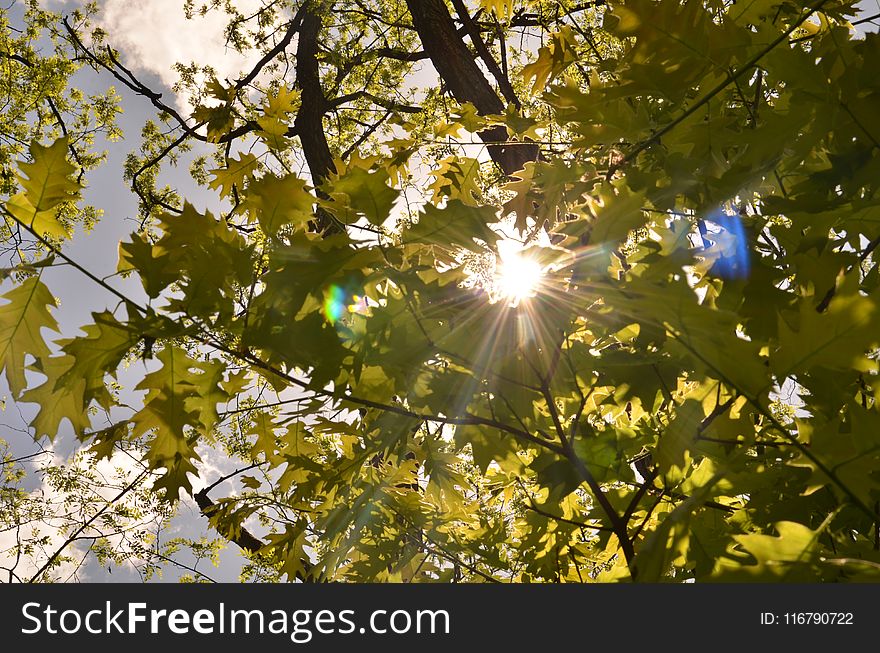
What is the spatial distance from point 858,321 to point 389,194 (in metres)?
0.71

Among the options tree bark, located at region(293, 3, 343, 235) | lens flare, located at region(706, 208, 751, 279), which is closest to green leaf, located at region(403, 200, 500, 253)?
lens flare, located at region(706, 208, 751, 279)

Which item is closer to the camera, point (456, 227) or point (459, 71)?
point (456, 227)

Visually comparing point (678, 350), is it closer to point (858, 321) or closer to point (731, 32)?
point (858, 321)

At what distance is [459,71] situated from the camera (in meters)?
4.04

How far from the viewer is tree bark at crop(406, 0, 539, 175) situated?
384cm

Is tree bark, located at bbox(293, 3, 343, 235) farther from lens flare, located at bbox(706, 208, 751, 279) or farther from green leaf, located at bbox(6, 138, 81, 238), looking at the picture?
lens flare, located at bbox(706, 208, 751, 279)

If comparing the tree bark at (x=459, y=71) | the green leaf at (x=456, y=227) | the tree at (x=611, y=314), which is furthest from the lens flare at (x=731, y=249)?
the tree bark at (x=459, y=71)

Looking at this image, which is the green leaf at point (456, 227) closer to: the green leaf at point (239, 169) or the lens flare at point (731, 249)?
the lens flare at point (731, 249)

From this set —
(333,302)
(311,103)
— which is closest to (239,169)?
(333,302)

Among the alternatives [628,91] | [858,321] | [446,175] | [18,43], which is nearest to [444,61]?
[446,175]

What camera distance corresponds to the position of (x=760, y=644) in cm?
78

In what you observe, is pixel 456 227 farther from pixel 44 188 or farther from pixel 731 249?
pixel 44 188

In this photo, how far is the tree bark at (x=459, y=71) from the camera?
3840mm

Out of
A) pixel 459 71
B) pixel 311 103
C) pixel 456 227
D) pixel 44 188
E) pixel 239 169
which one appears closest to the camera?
pixel 456 227
